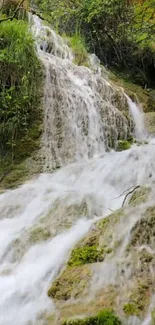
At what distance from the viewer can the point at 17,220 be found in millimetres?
4180

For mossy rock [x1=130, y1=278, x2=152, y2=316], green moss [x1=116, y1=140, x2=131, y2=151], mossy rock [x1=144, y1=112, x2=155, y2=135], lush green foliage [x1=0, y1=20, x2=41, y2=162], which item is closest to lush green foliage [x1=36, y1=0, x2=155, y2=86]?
mossy rock [x1=144, y1=112, x2=155, y2=135]

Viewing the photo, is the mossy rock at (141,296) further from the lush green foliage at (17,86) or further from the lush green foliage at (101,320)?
the lush green foliage at (17,86)

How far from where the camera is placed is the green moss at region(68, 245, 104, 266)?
117 inches

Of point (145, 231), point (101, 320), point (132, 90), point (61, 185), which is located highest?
point (132, 90)

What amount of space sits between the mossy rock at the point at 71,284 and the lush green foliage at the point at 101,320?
27cm

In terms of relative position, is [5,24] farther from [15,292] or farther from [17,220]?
[15,292]

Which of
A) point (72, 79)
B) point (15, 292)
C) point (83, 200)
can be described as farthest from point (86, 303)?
point (72, 79)

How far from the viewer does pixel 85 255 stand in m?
3.02

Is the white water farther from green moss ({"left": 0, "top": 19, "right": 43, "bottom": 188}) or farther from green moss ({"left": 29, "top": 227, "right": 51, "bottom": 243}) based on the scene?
green moss ({"left": 29, "top": 227, "right": 51, "bottom": 243})

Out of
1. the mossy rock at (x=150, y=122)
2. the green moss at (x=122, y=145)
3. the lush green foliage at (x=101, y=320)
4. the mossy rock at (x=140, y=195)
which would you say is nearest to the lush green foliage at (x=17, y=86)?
the green moss at (x=122, y=145)

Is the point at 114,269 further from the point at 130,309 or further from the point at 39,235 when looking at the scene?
the point at 39,235

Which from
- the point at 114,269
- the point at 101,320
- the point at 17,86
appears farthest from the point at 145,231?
the point at 17,86

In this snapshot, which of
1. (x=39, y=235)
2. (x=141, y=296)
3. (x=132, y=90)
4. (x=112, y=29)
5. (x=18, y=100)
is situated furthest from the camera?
(x=112, y=29)

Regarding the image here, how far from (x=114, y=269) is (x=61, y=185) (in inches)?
91.9
